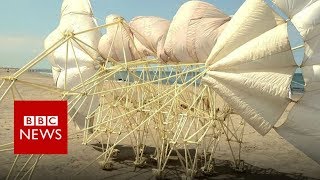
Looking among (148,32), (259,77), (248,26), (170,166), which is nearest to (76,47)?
(148,32)

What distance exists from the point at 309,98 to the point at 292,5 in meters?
2.04

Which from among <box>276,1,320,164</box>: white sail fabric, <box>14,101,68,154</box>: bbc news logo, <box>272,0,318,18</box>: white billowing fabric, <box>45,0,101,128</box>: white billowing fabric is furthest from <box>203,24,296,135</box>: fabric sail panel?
<box>45,0,101,128</box>: white billowing fabric

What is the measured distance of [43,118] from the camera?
10539 mm

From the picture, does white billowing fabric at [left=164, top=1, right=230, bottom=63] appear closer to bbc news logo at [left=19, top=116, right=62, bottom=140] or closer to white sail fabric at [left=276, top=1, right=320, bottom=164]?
white sail fabric at [left=276, top=1, right=320, bottom=164]

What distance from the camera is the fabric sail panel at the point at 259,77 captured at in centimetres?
877

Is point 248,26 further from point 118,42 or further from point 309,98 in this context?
point 118,42

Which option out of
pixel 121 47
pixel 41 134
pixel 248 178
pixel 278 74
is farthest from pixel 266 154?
pixel 41 134

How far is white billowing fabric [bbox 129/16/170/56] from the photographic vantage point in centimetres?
1256

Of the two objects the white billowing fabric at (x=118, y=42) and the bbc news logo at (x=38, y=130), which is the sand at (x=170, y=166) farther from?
the white billowing fabric at (x=118, y=42)

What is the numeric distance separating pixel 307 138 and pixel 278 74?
5.32 ft

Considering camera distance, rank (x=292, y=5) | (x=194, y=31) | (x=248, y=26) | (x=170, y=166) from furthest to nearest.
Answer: (x=170, y=166) → (x=194, y=31) → (x=248, y=26) → (x=292, y=5)

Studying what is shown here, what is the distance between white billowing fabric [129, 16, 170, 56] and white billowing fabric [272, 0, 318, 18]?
4.15 meters

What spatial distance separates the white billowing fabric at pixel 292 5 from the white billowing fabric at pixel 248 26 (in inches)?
8.2

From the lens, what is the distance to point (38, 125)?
10453 mm
